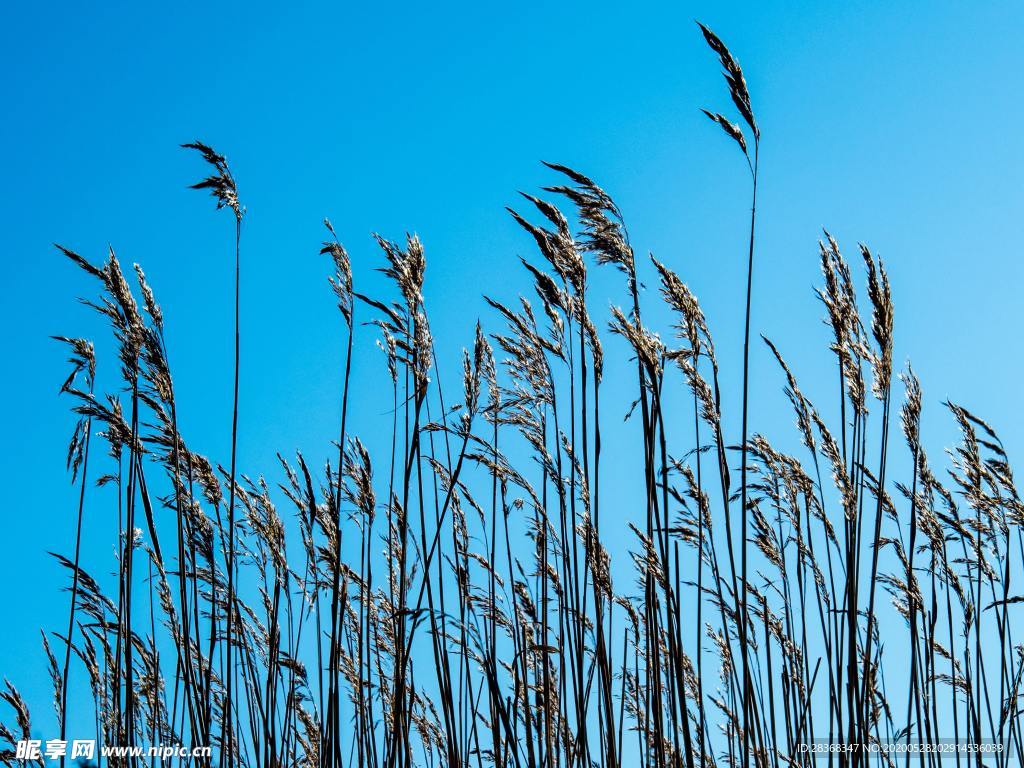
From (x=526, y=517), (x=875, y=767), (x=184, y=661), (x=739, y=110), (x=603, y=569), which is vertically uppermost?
(x=739, y=110)

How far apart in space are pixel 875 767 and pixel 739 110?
2.38m

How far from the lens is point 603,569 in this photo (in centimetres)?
331

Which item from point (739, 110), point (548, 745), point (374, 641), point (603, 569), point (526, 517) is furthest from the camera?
point (374, 641)

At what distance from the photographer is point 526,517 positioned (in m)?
3.58

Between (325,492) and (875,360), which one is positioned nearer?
(875,360)

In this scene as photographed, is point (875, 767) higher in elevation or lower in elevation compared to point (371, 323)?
lower

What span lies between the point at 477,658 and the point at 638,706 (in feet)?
2.20

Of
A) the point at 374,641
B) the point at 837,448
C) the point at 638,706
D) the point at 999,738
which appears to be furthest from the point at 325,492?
the point at 999,738

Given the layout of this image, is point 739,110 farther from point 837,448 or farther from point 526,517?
point 526,517

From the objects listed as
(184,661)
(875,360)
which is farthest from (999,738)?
(184,661)

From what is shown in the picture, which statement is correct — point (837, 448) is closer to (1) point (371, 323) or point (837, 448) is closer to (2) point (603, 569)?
(2) point (603, 569)

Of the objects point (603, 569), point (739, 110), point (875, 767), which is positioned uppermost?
point (739, 110)

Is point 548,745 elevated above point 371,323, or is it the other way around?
point 371,323

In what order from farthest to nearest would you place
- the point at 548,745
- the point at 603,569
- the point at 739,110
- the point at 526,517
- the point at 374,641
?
the point at 374,641, the point at 526,517, the point at 603,569, the point at 548,745, the point at 739,110
